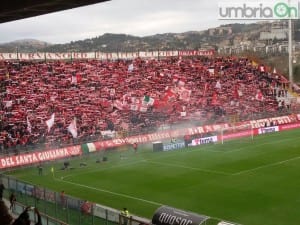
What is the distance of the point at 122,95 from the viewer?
52.0 metres

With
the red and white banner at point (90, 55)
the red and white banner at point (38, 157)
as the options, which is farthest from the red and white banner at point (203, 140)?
the red and white banner at point (90, 55)

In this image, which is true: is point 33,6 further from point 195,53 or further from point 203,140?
point 195,53

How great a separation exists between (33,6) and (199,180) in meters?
21.9

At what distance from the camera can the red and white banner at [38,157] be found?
115ft

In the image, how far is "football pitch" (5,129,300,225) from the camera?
2408 cm

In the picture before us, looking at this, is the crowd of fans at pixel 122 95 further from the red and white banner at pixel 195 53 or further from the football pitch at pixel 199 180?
the football pitch at pixel 199 180

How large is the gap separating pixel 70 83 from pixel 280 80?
30.6 meters

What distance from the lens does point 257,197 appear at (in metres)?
25.8

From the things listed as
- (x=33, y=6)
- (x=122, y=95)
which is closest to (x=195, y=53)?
(x=122, y=95)

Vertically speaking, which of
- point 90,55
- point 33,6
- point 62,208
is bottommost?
point 62,208

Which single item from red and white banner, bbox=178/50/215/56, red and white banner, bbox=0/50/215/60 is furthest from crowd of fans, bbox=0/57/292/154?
red and white banner, bbox=178/50/215/56

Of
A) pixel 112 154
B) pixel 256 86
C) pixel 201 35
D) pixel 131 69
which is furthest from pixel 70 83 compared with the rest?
pixel 201 35

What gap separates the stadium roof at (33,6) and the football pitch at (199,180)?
13.9 meters

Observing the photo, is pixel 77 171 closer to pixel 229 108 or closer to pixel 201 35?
pixel 229 108
